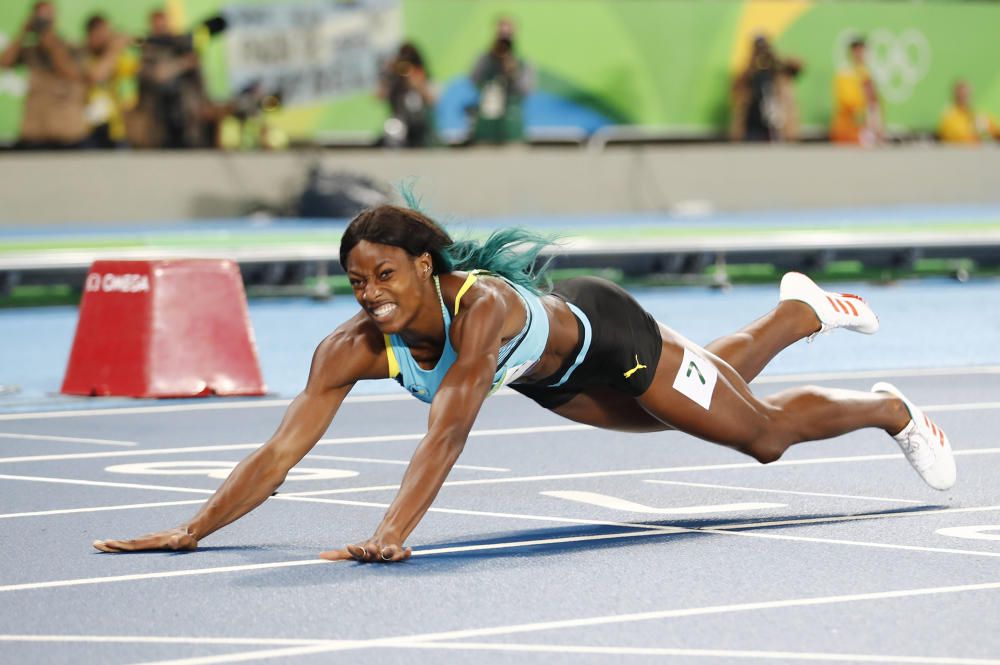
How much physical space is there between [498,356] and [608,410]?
92 cm

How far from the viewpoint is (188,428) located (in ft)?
31.5

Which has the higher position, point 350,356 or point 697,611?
point 350,356

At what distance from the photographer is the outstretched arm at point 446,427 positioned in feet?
19.3

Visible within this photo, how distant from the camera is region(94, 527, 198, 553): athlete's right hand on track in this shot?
6.30m

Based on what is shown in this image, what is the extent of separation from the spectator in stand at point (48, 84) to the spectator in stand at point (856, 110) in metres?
10.9

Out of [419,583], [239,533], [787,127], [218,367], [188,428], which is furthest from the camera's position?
[787,127]

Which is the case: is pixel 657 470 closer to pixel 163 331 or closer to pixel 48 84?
pixel 163 331

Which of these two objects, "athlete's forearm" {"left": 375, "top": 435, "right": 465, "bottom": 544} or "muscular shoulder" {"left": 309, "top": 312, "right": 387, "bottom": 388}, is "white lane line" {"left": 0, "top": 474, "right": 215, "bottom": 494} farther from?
"athlete's forearm" {"left": 375, "top": 435, "right": 465, "bottom": 544}

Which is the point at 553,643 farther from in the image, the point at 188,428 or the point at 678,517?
the point at 188,428

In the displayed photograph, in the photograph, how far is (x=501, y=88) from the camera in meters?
21.8

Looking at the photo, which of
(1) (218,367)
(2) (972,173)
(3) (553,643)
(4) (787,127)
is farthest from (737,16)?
(3) (553,643)

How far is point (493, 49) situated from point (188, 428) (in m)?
12.8

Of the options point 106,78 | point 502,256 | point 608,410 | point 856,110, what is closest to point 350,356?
point 502,256

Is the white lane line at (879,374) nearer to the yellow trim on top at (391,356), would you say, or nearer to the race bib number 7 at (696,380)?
the race bib number 7 at (696,380)
